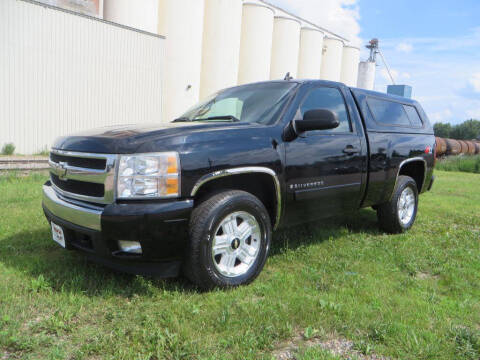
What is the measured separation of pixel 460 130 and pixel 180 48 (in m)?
63.9

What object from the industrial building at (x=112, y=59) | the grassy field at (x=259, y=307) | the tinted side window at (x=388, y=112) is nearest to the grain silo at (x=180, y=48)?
the industrial building at (x=112, y=59)

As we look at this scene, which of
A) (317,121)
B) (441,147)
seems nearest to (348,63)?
(441,147)

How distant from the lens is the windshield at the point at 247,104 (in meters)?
3.71

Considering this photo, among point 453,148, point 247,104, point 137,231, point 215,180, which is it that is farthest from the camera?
point 453,148

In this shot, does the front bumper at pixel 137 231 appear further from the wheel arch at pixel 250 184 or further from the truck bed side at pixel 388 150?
the truck bed side at pixel 388 150

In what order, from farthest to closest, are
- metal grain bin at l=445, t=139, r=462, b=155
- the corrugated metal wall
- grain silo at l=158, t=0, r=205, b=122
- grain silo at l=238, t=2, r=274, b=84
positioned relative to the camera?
1. grain silo at l=238, t=2, r=274, b=84
2. metal grain bin at l=445, t=139, r=462, b=155
3. grain silo at l=158, t=0, r=205, b=122
4. the corrugated metal wall

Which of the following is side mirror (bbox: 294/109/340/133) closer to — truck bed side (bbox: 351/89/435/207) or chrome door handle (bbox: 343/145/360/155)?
chrome door handle (bbox: 343/145/360/155)

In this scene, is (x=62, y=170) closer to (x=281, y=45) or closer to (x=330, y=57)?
(x=281, y=45)

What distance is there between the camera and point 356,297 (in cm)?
308

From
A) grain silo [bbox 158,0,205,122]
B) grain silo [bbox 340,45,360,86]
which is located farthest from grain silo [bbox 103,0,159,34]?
grain silo [bbox 340,45,360,86]

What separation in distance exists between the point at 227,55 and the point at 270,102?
1824 centimetres

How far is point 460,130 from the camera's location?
66.4 meters

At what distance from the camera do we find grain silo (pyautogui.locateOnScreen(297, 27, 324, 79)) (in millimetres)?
30156

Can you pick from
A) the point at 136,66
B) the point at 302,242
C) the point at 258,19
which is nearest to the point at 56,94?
the point at 136,66
